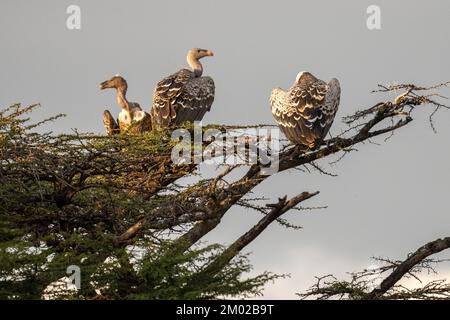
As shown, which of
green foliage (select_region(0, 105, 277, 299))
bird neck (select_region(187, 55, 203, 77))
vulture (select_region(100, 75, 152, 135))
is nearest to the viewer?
green foliage (select_region(0, 105, 277, 299))

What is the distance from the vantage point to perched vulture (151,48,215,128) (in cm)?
2703

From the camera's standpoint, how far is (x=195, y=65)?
30594 mm

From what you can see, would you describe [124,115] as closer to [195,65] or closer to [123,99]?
[123,99]

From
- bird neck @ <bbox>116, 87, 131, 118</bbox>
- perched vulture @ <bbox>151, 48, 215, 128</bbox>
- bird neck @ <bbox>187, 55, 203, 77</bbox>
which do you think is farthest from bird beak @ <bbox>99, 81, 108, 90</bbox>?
perched vulture @ <bbox>151, 48, 215, 128</bbox>

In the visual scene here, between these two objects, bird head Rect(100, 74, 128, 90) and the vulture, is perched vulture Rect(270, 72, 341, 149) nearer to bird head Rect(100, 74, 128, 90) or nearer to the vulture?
the vulture

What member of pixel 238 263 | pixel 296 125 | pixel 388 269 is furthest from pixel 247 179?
pixel 238 263

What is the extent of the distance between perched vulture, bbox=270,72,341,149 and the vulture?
9.72ft

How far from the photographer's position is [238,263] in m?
21.0

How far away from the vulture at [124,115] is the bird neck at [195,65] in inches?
54.9

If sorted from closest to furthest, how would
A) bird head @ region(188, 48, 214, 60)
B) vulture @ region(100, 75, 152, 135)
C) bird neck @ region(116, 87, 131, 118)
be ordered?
vulture @ region(100, 75, 152, 135), bird neck @ region(116, 87, 131, 118), bird head @ region(188, 48, 214, 60)

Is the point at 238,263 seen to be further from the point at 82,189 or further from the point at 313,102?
the point at 313,102

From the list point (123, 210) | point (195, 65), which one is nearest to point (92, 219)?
point (123, 210)

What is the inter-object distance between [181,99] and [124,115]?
8.92 ft
